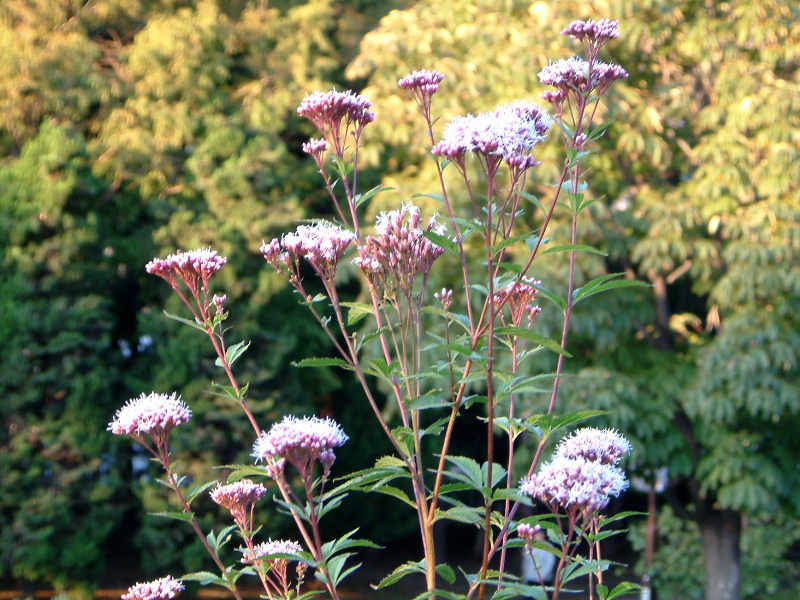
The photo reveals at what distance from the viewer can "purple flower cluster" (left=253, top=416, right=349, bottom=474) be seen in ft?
5.51

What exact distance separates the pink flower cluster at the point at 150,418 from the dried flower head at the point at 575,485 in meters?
0.73

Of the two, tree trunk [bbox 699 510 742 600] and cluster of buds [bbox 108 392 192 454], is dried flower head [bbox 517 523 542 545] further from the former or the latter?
tree trunk [bbox 699 510 742 600]

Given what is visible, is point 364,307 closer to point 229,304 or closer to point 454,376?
point 454,376

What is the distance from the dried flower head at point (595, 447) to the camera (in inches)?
76.2

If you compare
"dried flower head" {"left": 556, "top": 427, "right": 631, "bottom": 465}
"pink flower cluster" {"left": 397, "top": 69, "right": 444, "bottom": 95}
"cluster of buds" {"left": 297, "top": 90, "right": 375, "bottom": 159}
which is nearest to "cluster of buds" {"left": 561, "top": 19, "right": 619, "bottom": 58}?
"pink flower cluster" {"left": 397, "top": 69, "right": 444, "bottom": 95}

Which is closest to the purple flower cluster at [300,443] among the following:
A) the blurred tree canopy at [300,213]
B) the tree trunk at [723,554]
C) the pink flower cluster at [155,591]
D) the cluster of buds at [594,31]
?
the pink flower cluster at [155,591]

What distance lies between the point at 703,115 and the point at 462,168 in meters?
5.86

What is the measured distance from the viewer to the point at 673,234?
6.90 m

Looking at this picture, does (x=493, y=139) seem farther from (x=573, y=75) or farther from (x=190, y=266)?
(x=190, y=266)

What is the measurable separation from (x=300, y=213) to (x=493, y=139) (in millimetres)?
8080

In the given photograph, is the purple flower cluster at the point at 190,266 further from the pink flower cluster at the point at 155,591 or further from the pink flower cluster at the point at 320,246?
the pink flower cluster at the point at 155,591

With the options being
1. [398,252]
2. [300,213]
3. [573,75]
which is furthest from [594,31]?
[300,213]

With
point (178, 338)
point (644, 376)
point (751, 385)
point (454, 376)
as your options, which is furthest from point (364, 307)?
point (178, 338)

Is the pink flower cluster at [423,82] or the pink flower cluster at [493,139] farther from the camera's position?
the pink flower cluster at [423,82]
